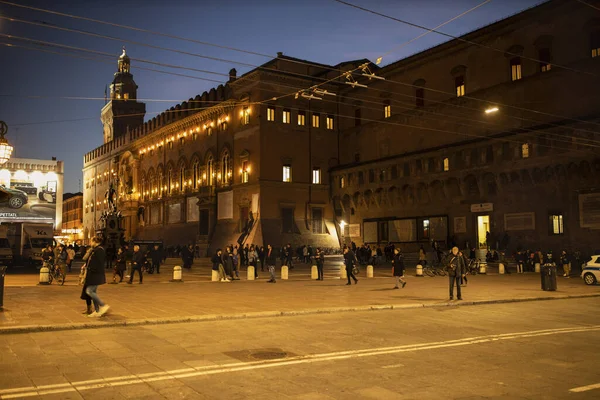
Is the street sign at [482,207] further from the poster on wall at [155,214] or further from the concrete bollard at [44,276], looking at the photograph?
the poster on wall at [155,214]

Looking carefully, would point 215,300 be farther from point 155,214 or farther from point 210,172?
point 155,214

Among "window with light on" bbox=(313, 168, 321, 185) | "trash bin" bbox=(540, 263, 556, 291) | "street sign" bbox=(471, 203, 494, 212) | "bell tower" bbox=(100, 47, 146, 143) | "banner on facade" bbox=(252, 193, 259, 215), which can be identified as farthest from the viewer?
"bell tower" bbox=(100, 47, 146, 143)

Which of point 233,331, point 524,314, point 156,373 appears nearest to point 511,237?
point 524,314

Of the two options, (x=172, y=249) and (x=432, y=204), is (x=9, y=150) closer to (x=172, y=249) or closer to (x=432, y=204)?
(x=432, y=204)

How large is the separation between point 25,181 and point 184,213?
54.4 feet

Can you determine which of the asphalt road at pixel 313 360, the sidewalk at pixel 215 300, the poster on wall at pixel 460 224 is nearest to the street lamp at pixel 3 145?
the sidewalk at pixel 215 300

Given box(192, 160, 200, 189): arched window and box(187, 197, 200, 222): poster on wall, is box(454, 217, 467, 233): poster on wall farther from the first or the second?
box(192, 160, 200, 189): arched window

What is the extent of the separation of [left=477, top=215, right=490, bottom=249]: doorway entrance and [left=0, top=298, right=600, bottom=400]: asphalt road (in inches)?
1077

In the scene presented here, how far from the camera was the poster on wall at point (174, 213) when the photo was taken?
59975 millimetres

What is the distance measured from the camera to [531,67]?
36375mm

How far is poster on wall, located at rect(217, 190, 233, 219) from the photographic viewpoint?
51.0 metres

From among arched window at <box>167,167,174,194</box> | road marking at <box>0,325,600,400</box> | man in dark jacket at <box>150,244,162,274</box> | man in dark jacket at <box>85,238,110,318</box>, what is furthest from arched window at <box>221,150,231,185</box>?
road marking at <box>0,325,600,400</box>

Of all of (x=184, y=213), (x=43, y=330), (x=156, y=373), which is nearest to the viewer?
(x=156, y=373)

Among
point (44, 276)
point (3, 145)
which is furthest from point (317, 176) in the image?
point (3, 145)
